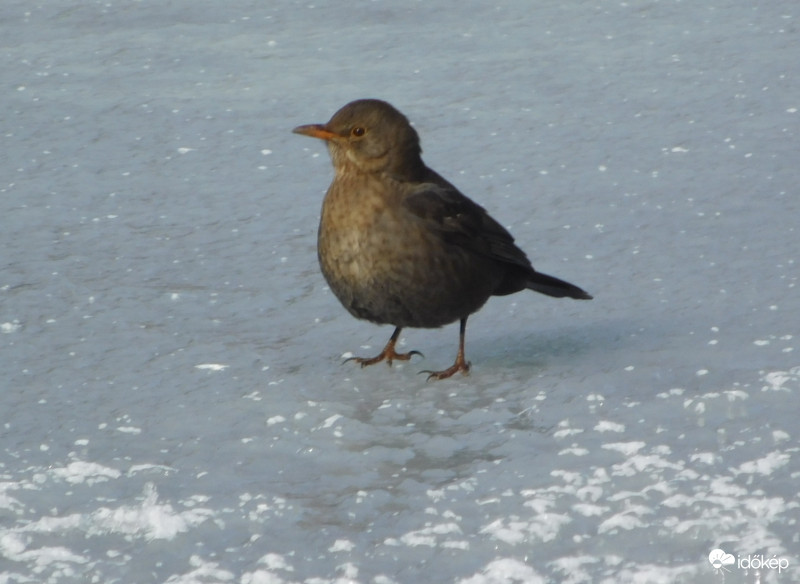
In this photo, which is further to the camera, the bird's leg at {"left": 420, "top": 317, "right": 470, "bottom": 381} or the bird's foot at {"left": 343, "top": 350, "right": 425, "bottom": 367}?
the bird's foot at {"left": 343, "top": 350, "right": 425, "bottom": 367}

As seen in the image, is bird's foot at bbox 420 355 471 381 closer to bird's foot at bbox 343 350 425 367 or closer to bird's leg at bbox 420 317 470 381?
bird's leg at bbox 420 317 470 381

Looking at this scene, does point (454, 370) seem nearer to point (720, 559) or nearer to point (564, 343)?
point (564, 343)

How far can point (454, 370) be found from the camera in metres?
4.18

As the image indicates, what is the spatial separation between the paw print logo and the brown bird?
58.1 inches

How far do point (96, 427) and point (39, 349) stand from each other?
656mm

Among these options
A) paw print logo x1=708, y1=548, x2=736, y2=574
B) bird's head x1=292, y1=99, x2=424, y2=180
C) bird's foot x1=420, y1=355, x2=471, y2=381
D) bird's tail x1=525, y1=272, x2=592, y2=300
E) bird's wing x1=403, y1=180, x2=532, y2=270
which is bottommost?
bird's foot x1=420, y1=355, x2=471, y2=381

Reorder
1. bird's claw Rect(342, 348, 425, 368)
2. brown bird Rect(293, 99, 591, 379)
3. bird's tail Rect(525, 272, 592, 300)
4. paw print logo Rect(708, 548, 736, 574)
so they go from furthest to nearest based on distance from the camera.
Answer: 1. bird's tail Rect(525, 272, 592, 300)
2. bird's claw Rect(342, 348, 425, 368)
3. brown bird Rect(293, 99, 591, 379)
4. paw print logo Rect(708, 548, 736, 574)

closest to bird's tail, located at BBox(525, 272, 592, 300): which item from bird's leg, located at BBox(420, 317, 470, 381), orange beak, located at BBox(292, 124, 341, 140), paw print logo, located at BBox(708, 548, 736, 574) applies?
bird's leg, located at BBox(420, 317, 470, 381)

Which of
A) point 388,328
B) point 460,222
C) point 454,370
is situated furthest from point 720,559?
point 388,328

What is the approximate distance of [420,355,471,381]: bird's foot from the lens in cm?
416

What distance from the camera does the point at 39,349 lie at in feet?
14.0

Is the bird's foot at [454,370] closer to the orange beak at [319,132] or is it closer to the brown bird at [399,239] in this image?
the brown bird at [399,239]

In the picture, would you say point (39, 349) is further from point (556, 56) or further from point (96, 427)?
point (556, 56)

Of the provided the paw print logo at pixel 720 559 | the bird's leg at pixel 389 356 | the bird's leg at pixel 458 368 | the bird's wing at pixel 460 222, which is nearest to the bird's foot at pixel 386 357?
the bird's leg at pixel 389 356
